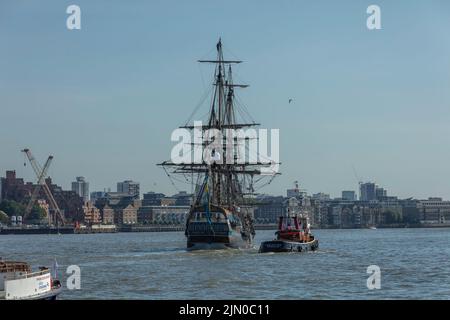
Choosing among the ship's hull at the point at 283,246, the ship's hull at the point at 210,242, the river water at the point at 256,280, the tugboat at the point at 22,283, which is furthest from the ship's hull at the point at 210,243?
the tugboat at the point at 22,283

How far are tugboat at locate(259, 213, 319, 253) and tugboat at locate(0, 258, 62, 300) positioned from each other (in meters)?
52.9

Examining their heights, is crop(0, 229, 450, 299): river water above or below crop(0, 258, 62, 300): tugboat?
below

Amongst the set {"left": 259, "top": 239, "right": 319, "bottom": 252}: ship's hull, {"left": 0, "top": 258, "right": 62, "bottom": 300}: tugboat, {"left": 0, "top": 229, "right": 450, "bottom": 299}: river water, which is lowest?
{"left": 0, "top": 229, "right": 450, "bottom": 299}: river water

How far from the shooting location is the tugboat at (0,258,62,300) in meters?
27.7

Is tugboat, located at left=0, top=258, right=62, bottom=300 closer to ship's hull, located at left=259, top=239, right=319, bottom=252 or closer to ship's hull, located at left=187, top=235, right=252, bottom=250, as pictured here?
ship's hull, located at left=259, top=239, right=319, bottom=252

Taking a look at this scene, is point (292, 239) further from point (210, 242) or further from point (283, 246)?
point (210, 242)

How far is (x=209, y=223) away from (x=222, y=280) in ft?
143

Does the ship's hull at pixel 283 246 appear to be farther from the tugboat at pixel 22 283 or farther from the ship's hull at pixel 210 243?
the tugboat at pixel 22 283

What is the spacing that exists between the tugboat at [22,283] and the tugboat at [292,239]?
174 feet

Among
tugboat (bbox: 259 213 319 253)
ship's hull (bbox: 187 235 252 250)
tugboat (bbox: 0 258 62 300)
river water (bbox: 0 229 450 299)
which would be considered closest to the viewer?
tugboat (bbox: 0 258 62 300)

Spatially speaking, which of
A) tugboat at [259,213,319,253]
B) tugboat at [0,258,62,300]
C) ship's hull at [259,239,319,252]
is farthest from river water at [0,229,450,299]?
tugboat at [259,213,319,253]

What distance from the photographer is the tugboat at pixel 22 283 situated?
90.8 ft
